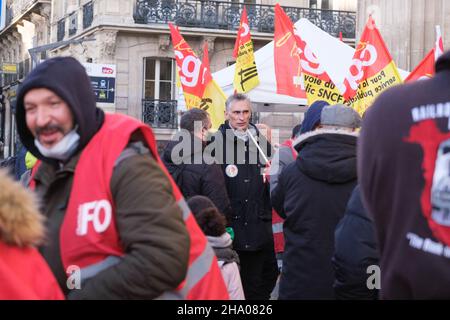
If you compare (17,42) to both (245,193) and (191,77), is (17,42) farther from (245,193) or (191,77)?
(245,193)

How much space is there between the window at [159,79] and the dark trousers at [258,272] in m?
21.4

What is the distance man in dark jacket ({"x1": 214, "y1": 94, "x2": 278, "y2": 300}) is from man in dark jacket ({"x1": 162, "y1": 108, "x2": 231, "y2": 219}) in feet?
1.24

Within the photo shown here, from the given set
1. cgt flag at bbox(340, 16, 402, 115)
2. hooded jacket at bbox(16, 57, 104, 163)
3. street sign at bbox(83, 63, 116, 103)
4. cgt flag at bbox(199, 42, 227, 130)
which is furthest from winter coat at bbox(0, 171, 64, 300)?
street sign at bbox(83, 63, 116, 103)

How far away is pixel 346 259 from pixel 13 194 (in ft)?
7.20

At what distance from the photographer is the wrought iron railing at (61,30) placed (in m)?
33.5

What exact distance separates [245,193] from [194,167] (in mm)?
641

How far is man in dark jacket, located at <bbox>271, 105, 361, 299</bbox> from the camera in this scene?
4.59 m

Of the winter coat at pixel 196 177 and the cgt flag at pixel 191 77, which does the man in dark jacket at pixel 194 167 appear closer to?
the winter coat at pixel 196 177

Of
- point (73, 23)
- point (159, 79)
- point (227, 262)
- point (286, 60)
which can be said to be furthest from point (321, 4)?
point (227, 262)

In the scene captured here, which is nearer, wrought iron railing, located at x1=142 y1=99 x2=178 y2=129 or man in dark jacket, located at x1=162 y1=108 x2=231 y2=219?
man in dark jacket, located at x1=162 y1=108 x2=231 y2=219

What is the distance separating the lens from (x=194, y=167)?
245 inches

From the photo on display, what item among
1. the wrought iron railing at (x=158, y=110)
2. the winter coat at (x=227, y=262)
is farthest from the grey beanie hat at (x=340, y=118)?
the wrought iron railing at (x=158, y=110)

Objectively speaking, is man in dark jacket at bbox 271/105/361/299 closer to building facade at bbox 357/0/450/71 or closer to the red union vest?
the red union vest

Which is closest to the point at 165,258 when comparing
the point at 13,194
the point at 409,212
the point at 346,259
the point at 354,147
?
the point at 13,194
